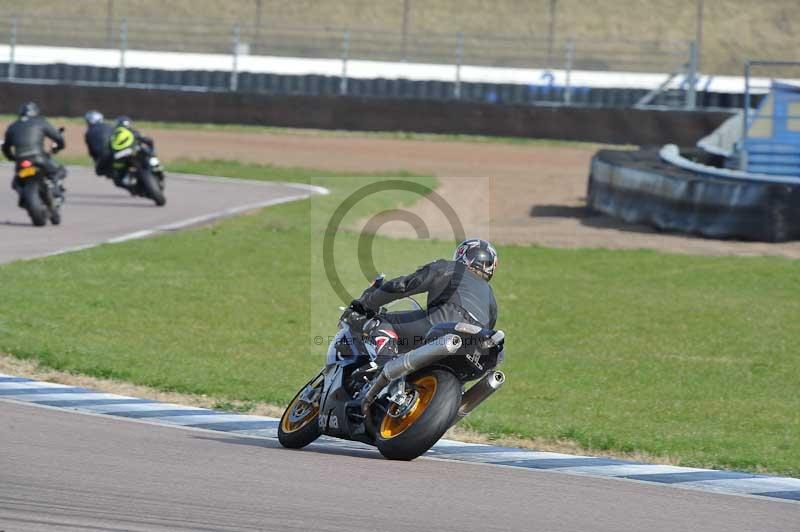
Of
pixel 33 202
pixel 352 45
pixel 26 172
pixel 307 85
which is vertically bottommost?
pixel 33 202

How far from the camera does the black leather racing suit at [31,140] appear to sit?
1741cm

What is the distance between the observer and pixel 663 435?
27.9ft

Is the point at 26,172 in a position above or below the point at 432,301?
above

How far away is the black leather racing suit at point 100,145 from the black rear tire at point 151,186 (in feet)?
1.94

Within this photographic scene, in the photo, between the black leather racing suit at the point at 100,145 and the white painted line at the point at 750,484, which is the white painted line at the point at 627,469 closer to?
the white painted line at the point at 750,484

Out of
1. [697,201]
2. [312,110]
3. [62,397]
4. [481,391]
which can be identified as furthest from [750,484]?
[312,110]

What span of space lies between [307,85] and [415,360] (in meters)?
27.4

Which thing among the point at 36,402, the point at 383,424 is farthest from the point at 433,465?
the point at 36,402

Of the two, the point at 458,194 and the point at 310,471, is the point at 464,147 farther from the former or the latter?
the point at 310,471

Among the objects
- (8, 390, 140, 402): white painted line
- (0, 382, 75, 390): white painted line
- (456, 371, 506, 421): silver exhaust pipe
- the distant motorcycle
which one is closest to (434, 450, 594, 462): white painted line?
(456, 371, 506, 421): silver exhaust pipe

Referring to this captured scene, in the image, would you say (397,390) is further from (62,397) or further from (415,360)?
(62,397)

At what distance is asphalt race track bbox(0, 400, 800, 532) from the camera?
18.4 ft

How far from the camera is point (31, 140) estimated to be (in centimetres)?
1744

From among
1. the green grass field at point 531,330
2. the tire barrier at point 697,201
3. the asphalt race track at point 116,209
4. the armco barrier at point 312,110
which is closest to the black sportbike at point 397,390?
the green grass field at point 531,330
